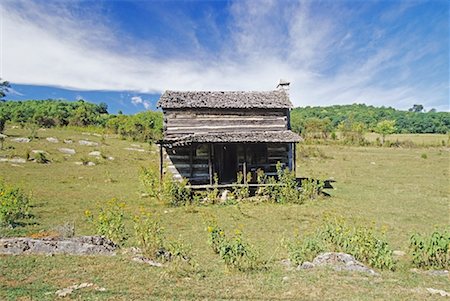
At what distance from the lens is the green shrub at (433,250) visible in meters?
7.76

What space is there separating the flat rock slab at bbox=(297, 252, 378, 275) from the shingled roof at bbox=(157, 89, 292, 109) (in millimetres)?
13556

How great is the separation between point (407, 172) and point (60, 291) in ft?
94.3

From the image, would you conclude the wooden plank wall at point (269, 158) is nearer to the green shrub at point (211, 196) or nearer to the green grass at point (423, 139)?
the green shrub at point (211, 196)

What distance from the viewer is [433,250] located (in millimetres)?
7855

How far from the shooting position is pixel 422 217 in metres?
14.5

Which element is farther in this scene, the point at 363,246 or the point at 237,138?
the point at 237,138

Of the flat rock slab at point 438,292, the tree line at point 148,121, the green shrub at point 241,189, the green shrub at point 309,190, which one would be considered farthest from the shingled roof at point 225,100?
the tree line at point 148,121

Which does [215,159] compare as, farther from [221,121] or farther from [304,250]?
[304,250]

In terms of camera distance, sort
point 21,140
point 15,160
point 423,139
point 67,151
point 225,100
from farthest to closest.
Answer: point 423,139
point 21,140
point 67,151
point 15,160
point 225,100

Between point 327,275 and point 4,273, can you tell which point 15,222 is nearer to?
point 4,273

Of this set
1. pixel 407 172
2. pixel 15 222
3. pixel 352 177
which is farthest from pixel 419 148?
pixel 15 222

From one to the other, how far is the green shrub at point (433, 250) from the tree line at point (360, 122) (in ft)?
162

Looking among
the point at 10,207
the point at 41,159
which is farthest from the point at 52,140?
the point at 10,207

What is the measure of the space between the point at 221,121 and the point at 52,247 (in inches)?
536
